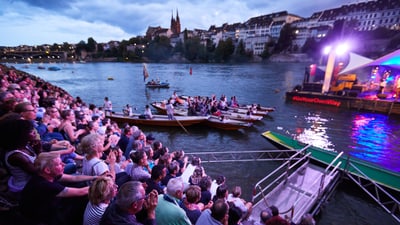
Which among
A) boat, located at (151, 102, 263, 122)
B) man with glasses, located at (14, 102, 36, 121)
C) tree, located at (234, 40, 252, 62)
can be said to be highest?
tree, located at (234, 40, 252, 62)

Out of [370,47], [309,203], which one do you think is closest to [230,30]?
[370,47]

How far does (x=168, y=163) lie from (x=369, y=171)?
8.43 metres

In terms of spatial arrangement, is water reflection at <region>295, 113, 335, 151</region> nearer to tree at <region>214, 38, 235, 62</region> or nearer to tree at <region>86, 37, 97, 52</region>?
tree at <region>214, 38, 235, 62</region>

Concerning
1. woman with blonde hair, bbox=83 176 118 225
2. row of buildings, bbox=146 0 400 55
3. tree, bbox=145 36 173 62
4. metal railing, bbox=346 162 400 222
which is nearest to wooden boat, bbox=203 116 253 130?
metal railing, bbox=346 162 400 222

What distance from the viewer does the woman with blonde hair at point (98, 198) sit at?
2436 mm

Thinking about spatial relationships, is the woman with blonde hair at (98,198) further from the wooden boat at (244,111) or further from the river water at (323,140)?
the wooden boat at (244,111)

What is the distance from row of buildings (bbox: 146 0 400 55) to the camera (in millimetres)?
82450

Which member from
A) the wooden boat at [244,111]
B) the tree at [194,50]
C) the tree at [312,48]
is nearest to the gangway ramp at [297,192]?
the wooden boat at [244,111]

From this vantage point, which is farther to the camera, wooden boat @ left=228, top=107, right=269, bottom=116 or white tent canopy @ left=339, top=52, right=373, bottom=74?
white tent canopy @ left=339, top=52, right=373, bottom=74

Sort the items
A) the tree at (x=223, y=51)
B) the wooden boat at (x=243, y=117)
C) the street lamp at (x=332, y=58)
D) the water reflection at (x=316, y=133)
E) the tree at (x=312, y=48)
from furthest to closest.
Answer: the tree at (x=223, y=51), the tree at (x=312, y=48), the street lamp at (x=332, y=58), the wooden boat at (x=243, y=117), the water reflection at (x=316, y=133)

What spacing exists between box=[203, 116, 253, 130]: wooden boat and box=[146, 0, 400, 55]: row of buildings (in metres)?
70.7

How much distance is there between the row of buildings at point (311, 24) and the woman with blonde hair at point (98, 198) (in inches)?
3234

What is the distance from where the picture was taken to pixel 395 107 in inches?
802

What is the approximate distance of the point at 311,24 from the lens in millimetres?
109000
